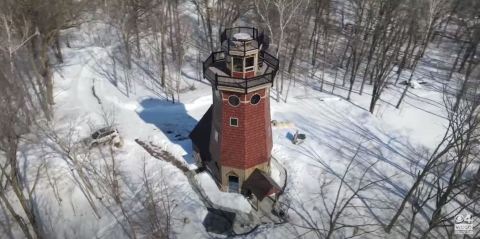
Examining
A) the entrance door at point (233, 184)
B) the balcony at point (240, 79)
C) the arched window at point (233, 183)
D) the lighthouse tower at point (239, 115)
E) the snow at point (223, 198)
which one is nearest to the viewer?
the balcony at point (240, 79)

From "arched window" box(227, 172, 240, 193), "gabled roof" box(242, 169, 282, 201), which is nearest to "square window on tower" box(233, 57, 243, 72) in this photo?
"gabled roof" box(242, 169, 282, 201)

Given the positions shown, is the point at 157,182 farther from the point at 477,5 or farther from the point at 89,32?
the point at 477,5

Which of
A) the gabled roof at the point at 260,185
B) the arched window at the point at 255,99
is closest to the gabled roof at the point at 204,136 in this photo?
the gabled roof at the point at 260,185

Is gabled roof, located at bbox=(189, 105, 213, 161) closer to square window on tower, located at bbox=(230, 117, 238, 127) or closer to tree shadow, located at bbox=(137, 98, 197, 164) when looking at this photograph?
tree shadow, located at bbox=(137, 98, 197, 164)

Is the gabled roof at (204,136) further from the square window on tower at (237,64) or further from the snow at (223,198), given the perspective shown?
the square window on tower at (237,64)

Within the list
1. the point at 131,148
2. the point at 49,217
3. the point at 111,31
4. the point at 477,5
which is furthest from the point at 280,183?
the point at 477,5

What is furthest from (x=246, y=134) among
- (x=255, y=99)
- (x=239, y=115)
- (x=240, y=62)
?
(x=240, y=62)
